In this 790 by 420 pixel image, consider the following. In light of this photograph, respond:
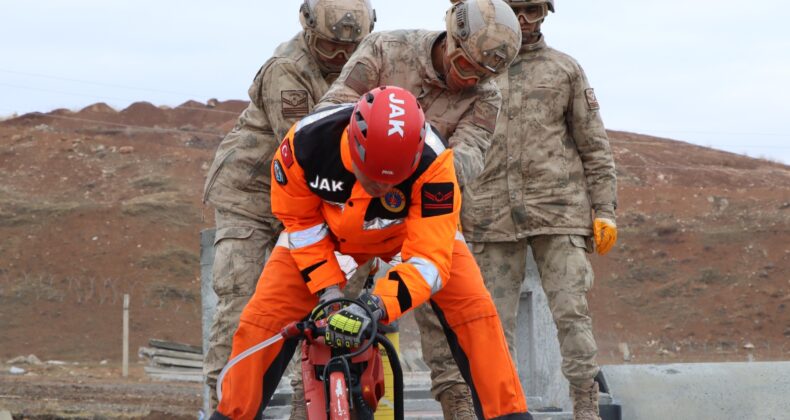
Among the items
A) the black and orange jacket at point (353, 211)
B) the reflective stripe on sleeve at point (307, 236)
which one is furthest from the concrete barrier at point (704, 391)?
the reflective stripe on sleeve at point (307, 236)

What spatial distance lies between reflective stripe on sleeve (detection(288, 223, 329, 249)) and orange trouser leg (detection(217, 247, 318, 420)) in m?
0.12

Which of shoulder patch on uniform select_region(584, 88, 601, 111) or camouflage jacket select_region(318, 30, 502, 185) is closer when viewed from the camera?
camouflage jacket select_region(318, 30, 502, 185)

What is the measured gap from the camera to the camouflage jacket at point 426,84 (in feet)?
22.9

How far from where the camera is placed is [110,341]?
2981 centimetres

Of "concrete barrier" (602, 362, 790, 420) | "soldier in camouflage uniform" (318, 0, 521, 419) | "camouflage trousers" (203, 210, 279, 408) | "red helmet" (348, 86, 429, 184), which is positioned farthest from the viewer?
"concrete barrier" (602, 362, 790, 420)

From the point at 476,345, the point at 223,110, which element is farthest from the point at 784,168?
the point at 476,345

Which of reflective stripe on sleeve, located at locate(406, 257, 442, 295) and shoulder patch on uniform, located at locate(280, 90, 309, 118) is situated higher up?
shoulder patch on uniform, located at locate(280, 90, 309, 118)

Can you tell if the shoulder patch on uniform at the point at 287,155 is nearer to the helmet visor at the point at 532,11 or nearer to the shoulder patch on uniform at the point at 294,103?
the shoulder patch on uniform at the point at 294,103

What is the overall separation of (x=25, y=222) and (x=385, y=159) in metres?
34.3

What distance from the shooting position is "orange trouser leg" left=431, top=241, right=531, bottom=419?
6.01 metres

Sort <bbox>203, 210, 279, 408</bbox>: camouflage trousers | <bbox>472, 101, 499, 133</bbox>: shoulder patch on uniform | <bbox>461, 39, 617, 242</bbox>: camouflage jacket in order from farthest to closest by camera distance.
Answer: <bbox>461, 39, 617, 242</bbox>: camouflage jacket → <bbox>203, 210, 279, 408</bbox>: camouflage trousers → <bbox>472, 101, 499, 133</bbox>: shoulder patch on uniform

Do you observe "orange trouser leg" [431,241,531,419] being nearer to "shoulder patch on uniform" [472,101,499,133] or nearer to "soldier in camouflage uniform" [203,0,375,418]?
"shoulder patch on uniform" [472,101,499,133]

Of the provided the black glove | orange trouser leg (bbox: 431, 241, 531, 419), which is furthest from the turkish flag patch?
the black glove

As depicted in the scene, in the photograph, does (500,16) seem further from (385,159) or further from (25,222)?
(25,222)
